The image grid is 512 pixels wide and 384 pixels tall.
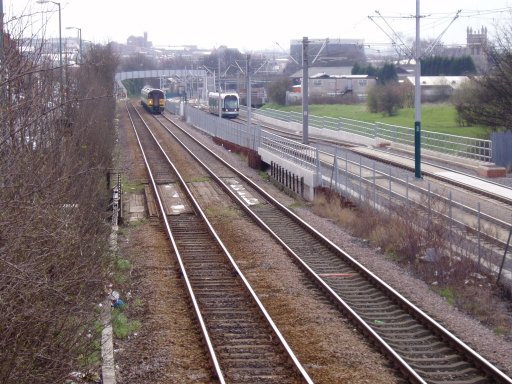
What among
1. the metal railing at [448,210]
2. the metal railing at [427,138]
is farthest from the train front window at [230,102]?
the metal railing at [448,210]

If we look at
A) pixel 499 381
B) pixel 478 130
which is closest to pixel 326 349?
pixel 499 381

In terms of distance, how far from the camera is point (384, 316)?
1291 cm

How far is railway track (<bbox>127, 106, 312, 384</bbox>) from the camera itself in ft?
33.2

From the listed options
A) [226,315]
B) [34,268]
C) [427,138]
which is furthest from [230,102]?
[34,268]

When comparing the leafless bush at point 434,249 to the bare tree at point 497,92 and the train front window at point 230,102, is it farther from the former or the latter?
the train front window at point 230,102

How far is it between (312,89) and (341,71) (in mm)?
22247

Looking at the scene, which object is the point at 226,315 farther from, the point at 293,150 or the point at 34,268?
the point at 293,150

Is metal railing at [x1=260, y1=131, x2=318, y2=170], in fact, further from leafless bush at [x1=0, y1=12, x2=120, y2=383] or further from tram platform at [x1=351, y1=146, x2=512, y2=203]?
leafless bush at [x1=0, y1=12, x2=120, y2=383]

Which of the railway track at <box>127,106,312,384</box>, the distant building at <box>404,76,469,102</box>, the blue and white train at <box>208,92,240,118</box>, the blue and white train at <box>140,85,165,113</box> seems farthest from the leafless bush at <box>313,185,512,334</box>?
the blue and white train at <box>140,85,165,113</box>

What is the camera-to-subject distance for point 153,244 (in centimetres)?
1927

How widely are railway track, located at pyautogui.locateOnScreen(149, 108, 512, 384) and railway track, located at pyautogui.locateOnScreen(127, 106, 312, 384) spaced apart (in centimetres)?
135

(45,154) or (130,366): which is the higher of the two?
(45,154)

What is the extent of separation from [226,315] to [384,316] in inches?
94.7

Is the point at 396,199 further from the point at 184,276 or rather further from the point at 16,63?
the point at 16,63
